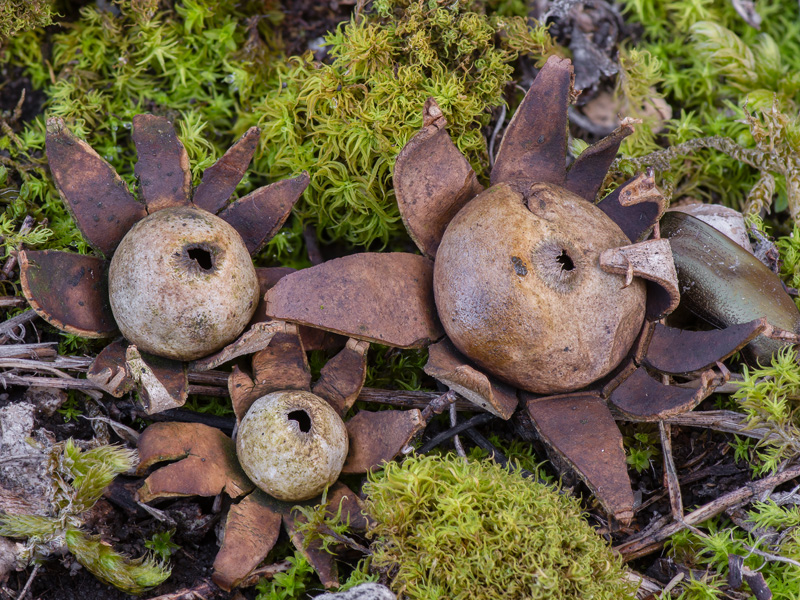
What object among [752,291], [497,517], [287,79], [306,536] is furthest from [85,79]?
[752,291]

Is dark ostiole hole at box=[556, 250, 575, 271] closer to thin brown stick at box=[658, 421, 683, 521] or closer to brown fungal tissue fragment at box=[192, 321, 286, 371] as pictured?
thin brown stick at box=[658, 421, 683, 521]

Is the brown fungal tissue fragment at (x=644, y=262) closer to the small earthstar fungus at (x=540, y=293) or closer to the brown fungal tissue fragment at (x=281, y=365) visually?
the small earthstar fungus at (x=540, y=293)

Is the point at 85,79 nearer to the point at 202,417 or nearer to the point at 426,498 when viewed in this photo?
the point at 202,417

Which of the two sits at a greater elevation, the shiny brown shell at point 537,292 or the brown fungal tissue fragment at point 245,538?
the shiny brown shell at point 537,292

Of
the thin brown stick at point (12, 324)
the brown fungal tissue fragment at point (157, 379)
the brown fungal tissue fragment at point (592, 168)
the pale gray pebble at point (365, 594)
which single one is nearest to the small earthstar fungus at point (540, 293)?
the brown fungal tissue fragment at point (592, 168)

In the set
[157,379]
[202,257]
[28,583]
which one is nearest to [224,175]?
[202,257]

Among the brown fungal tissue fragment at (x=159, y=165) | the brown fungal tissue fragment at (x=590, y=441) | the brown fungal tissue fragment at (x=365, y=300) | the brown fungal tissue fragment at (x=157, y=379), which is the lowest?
the brown fungal tissue fragment at (x=590, y=441)
